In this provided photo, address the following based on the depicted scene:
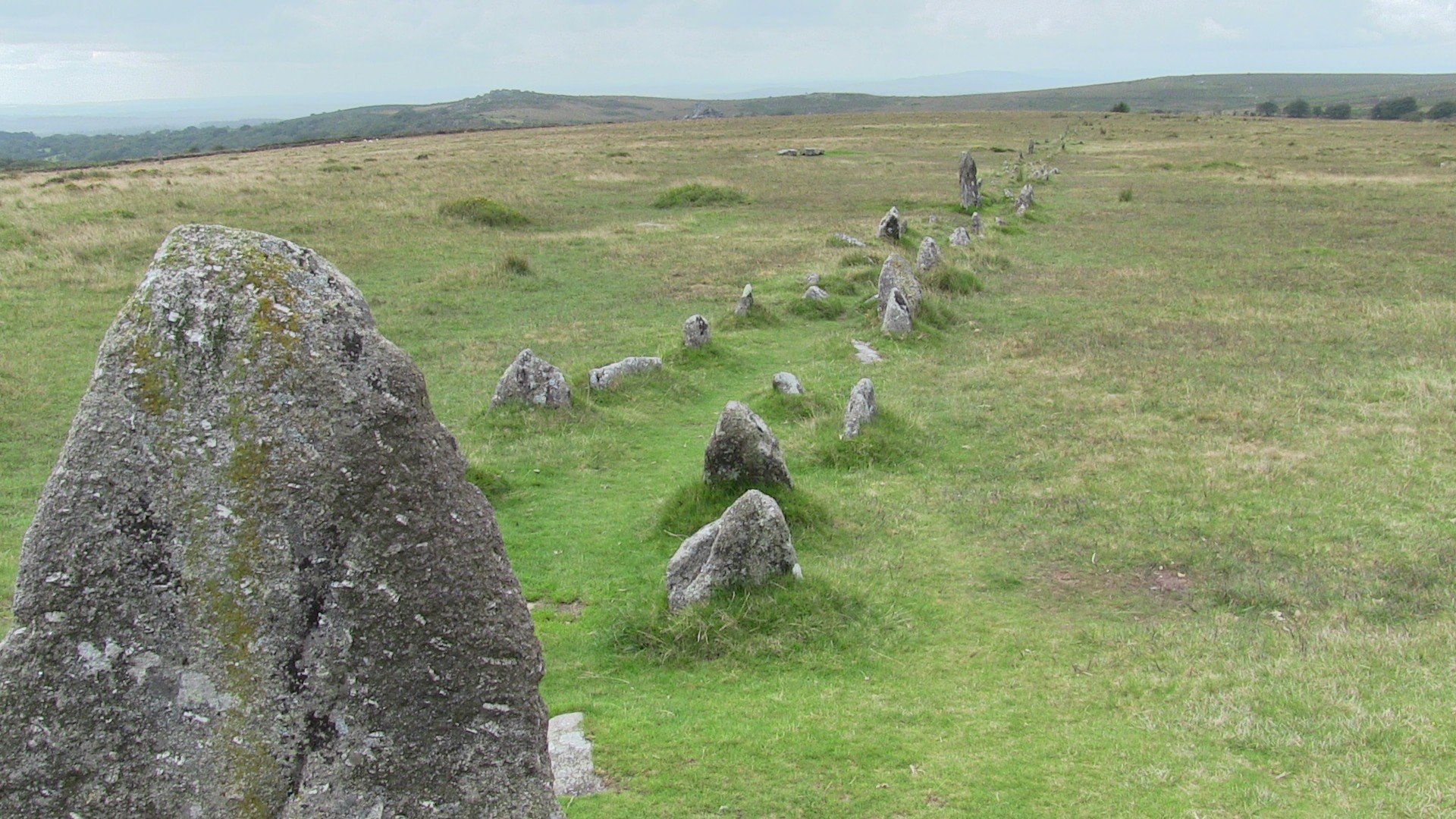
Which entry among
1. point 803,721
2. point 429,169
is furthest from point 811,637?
point 429,169

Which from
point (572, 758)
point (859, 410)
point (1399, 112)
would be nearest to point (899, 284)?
point (859, 410)

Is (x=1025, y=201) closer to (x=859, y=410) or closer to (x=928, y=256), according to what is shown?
(x=928, y=256)

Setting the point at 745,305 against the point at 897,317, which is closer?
the point at 897,317

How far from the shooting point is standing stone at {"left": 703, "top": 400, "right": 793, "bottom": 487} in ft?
37.3

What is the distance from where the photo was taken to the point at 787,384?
15.9 meters

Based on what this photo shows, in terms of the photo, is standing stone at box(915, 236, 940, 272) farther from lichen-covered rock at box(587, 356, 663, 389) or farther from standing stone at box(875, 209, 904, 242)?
lichen-covered rock at box(587, 356, 663, 389)

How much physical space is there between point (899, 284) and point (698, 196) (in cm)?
2206

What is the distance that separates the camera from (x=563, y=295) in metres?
24.6

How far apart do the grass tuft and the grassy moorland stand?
1333 mm

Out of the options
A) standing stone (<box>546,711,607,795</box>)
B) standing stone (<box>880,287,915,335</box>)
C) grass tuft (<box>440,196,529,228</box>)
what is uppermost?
grass tuft (<box>440,196,529,228</box>)

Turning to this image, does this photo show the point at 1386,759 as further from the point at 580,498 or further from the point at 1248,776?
the point at 580,498

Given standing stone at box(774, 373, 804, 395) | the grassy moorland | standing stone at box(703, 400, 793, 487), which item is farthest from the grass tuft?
standing stone at box(703, 400, 793, 487)

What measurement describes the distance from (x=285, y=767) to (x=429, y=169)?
171 feet

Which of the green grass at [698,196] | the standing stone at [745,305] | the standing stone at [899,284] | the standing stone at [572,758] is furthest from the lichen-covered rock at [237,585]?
the green grass at [698,196]
